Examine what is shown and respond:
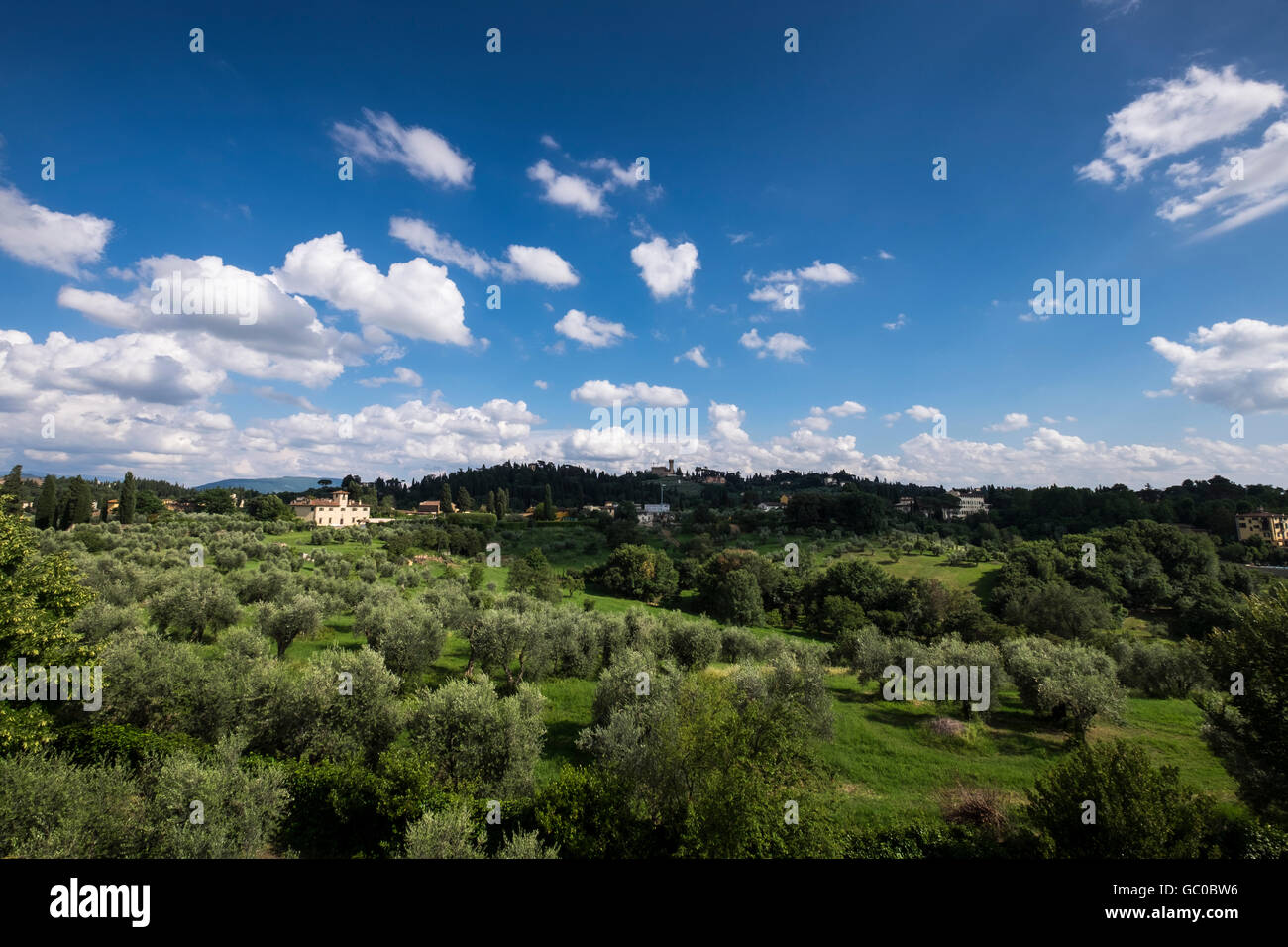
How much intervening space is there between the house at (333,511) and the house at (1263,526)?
208 meters

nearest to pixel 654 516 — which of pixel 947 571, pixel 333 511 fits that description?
pixel 333 511

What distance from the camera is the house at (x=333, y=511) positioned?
120m

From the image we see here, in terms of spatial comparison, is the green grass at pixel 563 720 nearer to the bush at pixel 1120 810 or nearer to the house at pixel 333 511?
the bush at pixel 1120 810

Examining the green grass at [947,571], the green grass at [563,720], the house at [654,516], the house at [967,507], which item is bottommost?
the green grass at [947,571]

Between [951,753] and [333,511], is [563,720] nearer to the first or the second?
[951,753]

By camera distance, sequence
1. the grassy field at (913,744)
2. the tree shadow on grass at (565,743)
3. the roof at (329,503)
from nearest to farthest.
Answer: the grassy field at (913,744), the tree shadow on grass at (565,743), the roof at (329,503)

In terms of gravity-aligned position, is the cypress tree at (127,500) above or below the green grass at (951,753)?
above

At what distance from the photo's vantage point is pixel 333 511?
123m

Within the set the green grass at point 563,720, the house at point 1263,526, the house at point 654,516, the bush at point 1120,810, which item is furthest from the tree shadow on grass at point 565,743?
the house at point 1263,526
